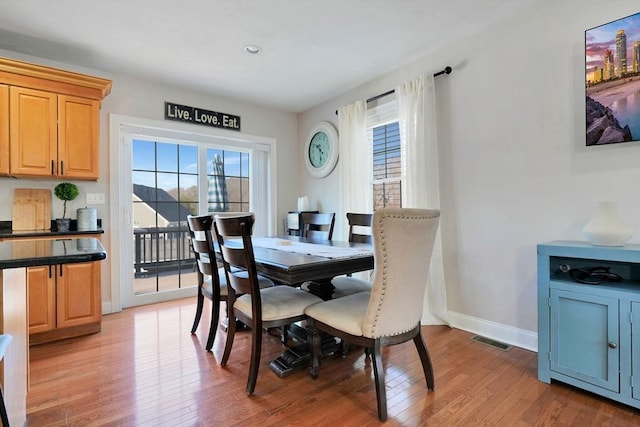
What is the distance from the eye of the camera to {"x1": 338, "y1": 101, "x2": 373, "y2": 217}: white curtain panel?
3572mm

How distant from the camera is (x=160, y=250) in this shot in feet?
12.3

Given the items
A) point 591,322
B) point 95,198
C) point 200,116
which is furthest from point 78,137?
point 591,322

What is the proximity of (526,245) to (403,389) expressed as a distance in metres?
1.43

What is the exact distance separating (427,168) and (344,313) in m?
1.72

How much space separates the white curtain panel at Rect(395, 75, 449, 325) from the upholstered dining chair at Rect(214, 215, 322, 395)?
1356 mm

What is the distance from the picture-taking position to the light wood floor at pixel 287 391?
5.09 feet

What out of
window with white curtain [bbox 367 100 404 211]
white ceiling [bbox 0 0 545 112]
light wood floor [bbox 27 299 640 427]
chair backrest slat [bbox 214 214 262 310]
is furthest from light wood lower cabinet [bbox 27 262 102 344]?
window with white curtain [bbox 367 100 404 211]

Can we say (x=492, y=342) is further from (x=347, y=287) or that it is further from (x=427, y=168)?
(x=427, y=168)

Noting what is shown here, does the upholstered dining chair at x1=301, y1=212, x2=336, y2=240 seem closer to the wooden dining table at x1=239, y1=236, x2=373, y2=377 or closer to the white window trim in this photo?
the wooden dining table at x1=239, y1=236, x2=373, y2=377

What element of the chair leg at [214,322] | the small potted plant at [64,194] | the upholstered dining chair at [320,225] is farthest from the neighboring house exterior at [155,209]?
the chair leg at [214,322]

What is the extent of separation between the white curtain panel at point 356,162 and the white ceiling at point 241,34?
42cm

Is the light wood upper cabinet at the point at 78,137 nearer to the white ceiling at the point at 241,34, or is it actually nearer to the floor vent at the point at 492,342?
the white ceiling at the point at 241,34

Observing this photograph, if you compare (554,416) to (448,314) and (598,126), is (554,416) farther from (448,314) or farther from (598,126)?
(598,126)

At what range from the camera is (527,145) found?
2.32 metres
